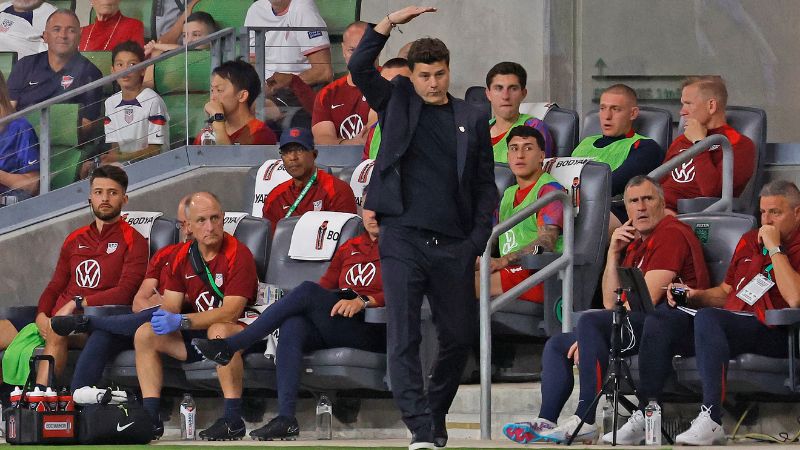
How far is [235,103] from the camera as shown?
37.0 ft

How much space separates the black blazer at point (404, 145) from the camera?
750cm

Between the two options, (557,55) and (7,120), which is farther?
(557,55)

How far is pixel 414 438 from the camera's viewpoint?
734 cm

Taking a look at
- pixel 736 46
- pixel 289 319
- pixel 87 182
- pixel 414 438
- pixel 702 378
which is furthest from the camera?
pixel 736 46

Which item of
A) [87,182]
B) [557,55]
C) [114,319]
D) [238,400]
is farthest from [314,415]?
[557,55]

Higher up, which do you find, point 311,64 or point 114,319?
point 311,64

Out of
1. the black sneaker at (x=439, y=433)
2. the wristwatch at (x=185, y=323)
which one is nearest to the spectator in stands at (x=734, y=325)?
the black sneaker at (x=439, y=433)

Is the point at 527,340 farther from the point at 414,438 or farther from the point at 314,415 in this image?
the point at 414,438

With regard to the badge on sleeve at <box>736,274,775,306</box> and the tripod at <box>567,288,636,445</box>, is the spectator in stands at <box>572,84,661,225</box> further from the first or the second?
the tripod at <box>567,288,636,445</box>

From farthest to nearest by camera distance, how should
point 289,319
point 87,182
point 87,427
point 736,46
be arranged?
point 736,46, point 87,182, point 289,319, point 87,427

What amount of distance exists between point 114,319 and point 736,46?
16.7 ft

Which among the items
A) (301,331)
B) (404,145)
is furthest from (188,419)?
(404,145)

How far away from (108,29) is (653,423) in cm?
514

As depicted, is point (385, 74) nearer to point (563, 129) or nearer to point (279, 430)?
point (563, 129)
